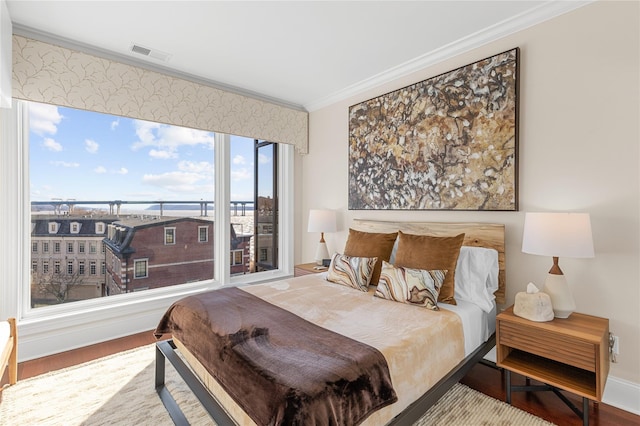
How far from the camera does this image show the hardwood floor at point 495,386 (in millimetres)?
1944

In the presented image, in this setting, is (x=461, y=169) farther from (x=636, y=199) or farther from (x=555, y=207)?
(x=636, y=199)

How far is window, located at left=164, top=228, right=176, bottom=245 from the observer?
361cm

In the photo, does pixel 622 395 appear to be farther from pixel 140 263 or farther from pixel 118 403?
pixel 140 263

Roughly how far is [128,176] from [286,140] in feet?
6.29

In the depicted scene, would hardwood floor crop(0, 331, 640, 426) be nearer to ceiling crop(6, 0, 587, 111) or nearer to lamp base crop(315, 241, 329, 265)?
lamp base crop(315, 241, 329, 265)

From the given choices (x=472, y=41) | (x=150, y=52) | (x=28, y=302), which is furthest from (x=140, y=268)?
(x=472, y=41)

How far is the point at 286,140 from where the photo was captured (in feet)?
13.9

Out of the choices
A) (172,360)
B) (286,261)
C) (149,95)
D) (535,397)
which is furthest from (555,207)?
(149,95)

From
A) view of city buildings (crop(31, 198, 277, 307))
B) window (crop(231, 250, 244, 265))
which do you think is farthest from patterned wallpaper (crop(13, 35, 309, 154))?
window (crop(231, 250, 244, 265))

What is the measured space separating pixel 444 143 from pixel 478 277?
4.04ft

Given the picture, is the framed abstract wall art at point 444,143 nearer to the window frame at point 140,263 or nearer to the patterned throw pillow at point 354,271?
the patterned throw pillow at point 354,271

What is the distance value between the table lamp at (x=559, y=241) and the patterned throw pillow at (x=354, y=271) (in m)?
1.17

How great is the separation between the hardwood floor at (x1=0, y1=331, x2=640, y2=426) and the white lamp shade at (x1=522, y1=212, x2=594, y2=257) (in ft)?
3.32

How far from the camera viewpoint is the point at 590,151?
84.0 inches
